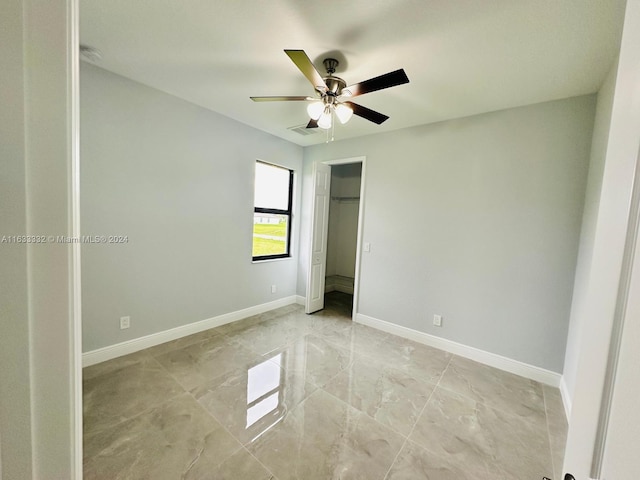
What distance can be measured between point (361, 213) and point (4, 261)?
3336 millimetres

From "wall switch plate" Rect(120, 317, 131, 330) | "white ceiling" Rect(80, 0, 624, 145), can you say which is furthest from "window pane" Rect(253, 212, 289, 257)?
"white ceiling" Rect(80, 0, 624, 145)

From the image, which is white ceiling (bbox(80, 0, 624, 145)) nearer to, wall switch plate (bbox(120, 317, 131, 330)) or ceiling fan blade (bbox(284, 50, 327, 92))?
ceiling fan blade (bbox(284, 50, 327, 92))

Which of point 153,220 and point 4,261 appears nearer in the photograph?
point 4,261

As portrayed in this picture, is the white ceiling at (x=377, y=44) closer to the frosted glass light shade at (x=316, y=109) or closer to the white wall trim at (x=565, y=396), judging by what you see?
the frosted glass light shade at (x=316, y=109)

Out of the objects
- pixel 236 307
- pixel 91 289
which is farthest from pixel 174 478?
pixel 236 307

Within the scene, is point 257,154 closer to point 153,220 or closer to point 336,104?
point 153,220

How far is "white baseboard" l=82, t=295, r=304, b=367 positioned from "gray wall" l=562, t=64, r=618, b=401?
3.38m

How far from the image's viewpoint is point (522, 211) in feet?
8.10

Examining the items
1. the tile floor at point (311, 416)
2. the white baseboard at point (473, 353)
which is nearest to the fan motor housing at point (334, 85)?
the tile floor at point (311, 416)

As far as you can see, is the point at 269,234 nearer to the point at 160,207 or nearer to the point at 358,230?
the point at 358,230

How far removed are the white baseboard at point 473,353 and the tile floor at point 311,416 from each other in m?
0.10

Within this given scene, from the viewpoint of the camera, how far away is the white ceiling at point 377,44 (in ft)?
4.79

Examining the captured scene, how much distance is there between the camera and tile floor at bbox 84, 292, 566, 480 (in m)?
1.48

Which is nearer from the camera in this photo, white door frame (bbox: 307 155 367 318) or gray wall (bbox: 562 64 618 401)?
gray wall (bbox: 562 64 618 401)
